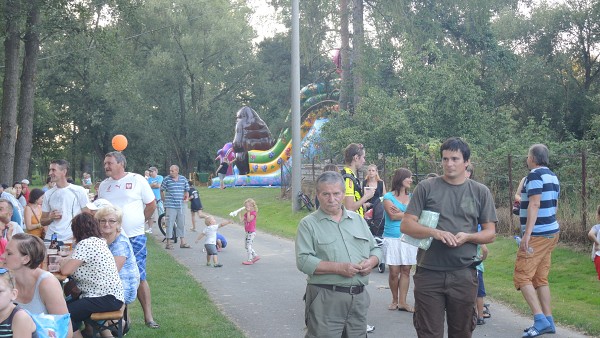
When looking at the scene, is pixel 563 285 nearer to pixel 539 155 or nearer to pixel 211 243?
pixel 539 155

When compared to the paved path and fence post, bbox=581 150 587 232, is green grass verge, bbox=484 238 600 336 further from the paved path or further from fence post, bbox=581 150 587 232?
fence post, bbox=581 150 587 232

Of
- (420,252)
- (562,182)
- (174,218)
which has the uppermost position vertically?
(562,182)

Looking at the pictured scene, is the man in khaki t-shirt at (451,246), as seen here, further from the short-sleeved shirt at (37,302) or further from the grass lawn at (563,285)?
the grass lawn at (563,285)

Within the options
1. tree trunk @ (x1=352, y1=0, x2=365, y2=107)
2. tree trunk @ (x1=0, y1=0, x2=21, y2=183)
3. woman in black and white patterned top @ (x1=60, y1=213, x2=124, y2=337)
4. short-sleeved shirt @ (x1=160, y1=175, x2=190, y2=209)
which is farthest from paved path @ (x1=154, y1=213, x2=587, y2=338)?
tree trunk @ (x1=352, y1=0, x2=365, y2=107)

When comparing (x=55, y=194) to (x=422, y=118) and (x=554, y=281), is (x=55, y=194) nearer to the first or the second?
(x=554, y=281)

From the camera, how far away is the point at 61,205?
10.8 meters

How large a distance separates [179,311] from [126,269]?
7.42 ft

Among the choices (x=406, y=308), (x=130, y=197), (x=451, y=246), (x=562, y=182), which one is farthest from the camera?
(x=562, y=182)

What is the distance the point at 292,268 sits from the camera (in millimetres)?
14836

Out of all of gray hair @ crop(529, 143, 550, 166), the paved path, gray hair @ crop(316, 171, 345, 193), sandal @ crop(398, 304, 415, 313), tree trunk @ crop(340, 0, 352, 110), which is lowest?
the paved path

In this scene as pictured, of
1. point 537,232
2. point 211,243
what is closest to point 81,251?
point 537,232

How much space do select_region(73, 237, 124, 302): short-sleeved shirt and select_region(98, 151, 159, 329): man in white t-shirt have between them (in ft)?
5.54

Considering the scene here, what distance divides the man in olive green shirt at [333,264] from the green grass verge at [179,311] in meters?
3.10

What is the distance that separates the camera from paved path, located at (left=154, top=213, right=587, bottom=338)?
9.13 m
